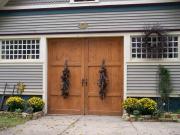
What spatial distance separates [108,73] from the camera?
12.5 meters

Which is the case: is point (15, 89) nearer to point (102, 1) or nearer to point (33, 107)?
point (33, 107)

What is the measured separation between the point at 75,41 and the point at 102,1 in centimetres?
161

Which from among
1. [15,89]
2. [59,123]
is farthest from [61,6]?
[59,123]

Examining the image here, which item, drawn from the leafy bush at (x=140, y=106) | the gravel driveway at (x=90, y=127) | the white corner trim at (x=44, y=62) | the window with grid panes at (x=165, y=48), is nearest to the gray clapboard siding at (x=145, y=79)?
the window with grid panes at (x=165, y=48)

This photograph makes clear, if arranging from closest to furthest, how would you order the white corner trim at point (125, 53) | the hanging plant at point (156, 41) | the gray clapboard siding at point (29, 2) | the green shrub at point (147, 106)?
1. the green shrub at point (147, 106)
2. the hanging plant at point (156, 41)
3. the white corner trim at point (125, 53)
4. the gray clapboard siding at point (29, 2)

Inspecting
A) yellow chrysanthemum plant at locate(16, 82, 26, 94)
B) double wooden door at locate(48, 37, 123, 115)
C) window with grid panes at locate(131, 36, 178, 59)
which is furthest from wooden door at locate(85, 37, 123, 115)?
yellow chrysanthemum plant at locate(16, 82, 26, 94)

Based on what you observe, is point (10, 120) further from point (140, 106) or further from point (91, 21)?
point (91, 21)

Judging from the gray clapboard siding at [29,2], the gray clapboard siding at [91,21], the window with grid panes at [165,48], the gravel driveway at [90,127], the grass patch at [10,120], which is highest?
the gray clapboard siding at [29,2]

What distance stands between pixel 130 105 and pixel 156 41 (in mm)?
2247

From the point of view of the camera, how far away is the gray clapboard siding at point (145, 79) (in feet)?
38.8

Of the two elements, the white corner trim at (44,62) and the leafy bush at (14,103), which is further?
the white corner trim at (44,62)

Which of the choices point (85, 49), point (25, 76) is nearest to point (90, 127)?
point (85, 49)

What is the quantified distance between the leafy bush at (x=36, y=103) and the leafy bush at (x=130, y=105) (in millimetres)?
2717

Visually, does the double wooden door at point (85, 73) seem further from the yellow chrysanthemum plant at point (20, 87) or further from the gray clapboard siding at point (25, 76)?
the yellow chrysanthemum plant at point (20, 87)
